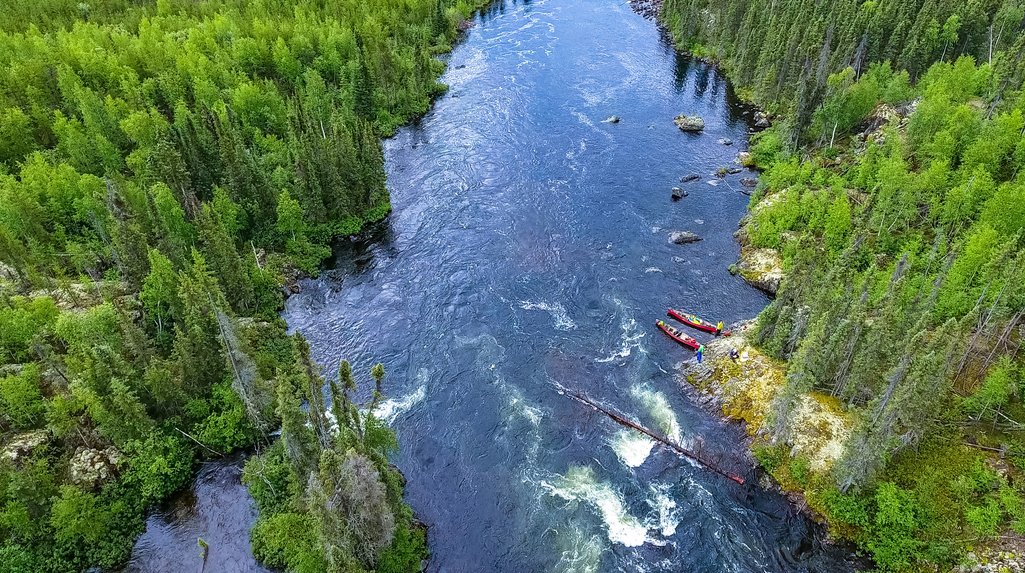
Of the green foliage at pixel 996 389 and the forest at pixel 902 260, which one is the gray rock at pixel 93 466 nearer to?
the forest at pixel 902 260

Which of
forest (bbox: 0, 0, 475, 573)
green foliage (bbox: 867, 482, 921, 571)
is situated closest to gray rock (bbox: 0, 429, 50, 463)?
forest (bbox: 0, 0, 475, 573)

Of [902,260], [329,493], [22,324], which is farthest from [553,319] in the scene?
[22,324]

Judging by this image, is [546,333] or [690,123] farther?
[690,123]

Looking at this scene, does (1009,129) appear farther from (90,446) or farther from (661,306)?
(90,446)

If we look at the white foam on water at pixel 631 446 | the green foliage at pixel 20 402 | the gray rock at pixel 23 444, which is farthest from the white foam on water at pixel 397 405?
the green foliage at pixel 20 402

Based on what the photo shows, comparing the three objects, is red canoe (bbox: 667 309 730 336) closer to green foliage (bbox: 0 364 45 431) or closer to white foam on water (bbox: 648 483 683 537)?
white foam on water (bbox: 648 483 683 537)

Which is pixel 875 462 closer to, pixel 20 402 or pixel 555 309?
pixel 555 309
